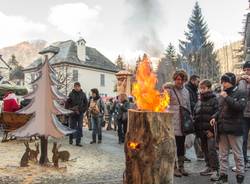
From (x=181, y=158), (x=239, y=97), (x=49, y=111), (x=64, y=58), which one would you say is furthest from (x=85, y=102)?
(x=64, y=58)

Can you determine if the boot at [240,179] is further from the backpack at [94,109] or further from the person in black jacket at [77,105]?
the backpack at [94,109]

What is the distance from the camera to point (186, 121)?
7.97 metres

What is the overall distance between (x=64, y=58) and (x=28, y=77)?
10981 millimetres

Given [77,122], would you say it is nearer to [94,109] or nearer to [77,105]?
[77,105]

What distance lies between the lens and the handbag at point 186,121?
7.94 m

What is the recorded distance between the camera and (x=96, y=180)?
25.1ft

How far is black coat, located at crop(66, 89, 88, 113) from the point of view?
13.0 meters

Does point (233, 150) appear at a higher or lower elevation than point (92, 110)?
lower

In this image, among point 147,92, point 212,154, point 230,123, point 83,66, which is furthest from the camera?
point 83,66

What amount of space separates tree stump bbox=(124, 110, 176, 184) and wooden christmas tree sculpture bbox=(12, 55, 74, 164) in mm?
4462

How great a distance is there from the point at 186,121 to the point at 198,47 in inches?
2171

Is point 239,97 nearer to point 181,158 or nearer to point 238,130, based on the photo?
point 238,130

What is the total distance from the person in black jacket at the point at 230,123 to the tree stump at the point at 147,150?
1.67 meters

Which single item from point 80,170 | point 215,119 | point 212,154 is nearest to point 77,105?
point 80,170
